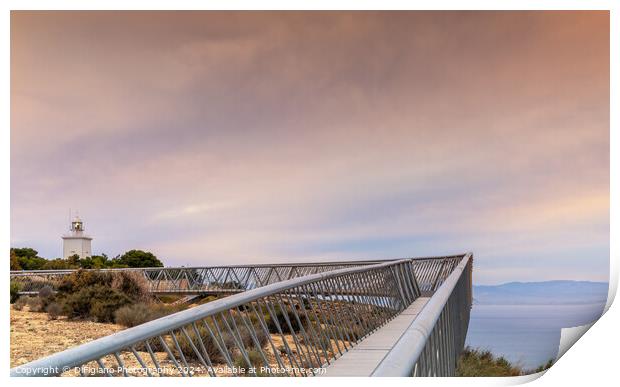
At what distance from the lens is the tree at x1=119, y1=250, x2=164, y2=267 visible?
74.1 ft

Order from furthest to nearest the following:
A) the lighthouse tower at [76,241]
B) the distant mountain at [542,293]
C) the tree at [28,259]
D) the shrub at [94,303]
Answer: the lighthouse tower at [76,241] → the tree at [28,259] → the shrub at [94,303] → the distant mountain at [542,293]

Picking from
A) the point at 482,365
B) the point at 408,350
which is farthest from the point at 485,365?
the point at 408,350

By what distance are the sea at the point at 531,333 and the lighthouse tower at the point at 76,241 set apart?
67.0 feet

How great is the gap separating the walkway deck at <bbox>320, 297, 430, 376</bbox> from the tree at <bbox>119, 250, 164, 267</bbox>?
1787 cm

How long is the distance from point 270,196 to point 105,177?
587 cm

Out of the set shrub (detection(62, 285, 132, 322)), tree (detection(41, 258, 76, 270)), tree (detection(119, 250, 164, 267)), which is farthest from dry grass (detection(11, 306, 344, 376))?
tree (detection(119, 250, 164, 267))

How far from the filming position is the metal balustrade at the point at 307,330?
1884 mm

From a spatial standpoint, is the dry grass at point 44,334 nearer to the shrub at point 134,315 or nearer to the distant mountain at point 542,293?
the shrub at point 134,315

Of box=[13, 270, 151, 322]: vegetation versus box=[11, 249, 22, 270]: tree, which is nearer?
box=[13, 270, 151, 322]: vegetation

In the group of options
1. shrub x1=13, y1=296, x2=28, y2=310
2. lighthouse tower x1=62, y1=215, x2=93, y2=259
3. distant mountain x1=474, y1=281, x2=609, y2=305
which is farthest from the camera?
lighthouse tower x1=62, y1=215, x2=93, y2=259

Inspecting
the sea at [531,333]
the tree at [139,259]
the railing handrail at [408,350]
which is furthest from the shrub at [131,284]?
the railing handrail at [408,350]

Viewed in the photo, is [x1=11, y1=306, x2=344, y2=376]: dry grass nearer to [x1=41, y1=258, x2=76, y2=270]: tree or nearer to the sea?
the sea

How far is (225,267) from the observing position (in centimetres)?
1434
